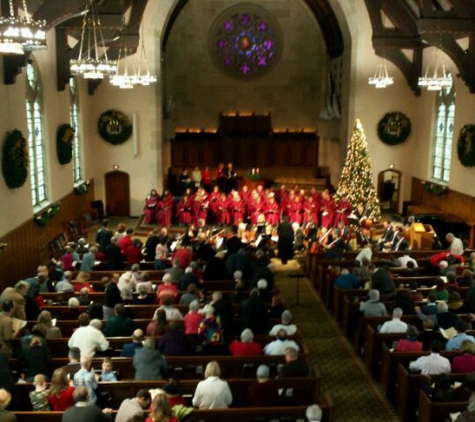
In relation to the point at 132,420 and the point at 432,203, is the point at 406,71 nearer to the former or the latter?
the point at 432,203

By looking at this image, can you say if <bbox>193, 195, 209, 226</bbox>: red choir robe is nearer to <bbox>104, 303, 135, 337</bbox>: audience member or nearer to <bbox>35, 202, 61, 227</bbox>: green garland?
<bbox>35, 202, 61, 227</bbox>: green garland

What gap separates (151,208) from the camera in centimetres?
2266

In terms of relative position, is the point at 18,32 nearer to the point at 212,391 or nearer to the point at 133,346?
the point at 133,346

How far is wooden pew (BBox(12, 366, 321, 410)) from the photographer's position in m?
8.12

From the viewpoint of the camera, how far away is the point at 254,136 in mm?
31375

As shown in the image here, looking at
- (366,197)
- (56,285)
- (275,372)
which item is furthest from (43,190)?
(275,372)

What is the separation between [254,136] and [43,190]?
1472 centimetres

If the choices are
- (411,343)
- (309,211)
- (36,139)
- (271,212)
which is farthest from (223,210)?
(411,343)

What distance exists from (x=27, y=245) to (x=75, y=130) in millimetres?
7500

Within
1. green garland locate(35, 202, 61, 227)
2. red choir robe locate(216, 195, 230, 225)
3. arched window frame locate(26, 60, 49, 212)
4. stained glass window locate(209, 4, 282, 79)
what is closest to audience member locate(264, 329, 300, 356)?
green garland locate(35, 202, 61, 227)

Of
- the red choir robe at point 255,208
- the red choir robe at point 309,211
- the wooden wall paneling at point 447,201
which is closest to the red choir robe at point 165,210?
the red choir robe at point 255,208

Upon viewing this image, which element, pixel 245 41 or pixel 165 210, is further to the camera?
pixel 245 41

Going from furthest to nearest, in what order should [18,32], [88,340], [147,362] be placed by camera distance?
[88,340]
[147,362]
[18,32]

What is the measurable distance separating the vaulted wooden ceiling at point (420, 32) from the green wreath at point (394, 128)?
1.23 m
